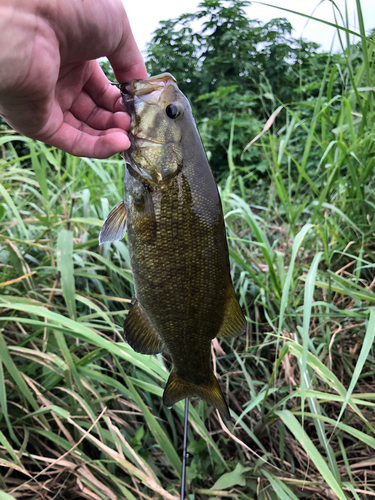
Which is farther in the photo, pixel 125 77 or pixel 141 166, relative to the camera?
pixel 125 77

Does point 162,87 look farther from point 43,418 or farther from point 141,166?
point 43,418

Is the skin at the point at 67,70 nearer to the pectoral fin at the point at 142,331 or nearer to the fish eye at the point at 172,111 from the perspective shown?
the fish eye at the point at 172,111

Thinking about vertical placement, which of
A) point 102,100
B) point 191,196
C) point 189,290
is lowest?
point 189,290

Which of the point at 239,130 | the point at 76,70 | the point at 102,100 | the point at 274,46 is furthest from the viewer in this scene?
the point at 274,46

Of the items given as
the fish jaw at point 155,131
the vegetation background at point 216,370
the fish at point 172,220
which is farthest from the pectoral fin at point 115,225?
the vegetation background at point 216,370

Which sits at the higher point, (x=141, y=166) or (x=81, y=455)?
(x=141, y=166)

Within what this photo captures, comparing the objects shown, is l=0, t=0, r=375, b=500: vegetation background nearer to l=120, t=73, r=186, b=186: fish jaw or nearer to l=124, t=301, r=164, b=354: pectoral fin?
l=124, t=301, r=164, b=354: pectoral fin

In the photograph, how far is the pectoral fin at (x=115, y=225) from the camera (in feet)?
3.68

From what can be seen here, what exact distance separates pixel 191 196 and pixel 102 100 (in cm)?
65

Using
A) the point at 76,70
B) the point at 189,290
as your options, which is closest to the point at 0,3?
the point at 76,70

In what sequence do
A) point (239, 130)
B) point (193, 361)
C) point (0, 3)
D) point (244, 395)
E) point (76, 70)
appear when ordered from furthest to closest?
point (239, 130) < point (244, 395) < point (76, 70) < point (193, 361) < point (0, 3)

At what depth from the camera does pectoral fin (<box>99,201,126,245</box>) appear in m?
1.12

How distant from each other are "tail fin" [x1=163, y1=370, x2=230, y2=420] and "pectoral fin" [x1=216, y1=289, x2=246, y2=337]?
17 cm

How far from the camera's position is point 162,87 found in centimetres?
106
